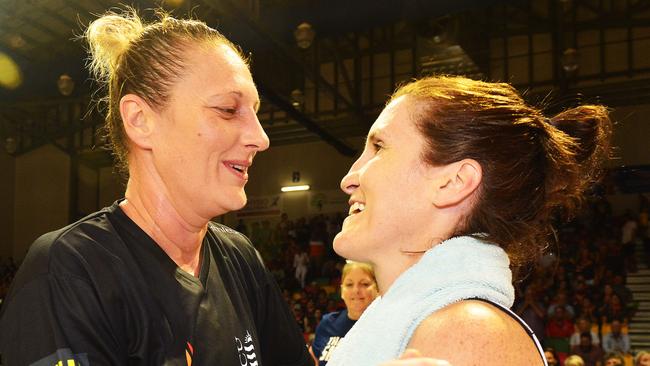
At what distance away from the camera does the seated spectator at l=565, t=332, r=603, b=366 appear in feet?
27.7

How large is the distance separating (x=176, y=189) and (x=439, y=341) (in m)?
0.78

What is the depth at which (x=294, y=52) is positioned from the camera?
1101 centimetres

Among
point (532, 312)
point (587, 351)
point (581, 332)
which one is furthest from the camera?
point (532, 312)

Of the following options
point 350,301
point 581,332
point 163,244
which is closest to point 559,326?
point 581,332

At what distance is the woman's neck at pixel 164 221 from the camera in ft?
4.99

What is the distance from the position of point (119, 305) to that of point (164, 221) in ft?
0.89

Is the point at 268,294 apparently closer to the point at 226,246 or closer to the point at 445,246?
the point at 226,246

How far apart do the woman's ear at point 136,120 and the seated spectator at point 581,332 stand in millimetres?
8327

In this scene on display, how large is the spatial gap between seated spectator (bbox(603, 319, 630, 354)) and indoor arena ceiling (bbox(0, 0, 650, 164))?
4.28 metres

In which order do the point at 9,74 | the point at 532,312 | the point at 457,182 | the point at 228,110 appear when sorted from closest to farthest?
the point at 457,182
the point at 228,110
the point at 532,312
the point at 9,74

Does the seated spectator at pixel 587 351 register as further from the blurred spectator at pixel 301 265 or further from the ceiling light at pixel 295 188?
the ceiling light at pixel 295 188

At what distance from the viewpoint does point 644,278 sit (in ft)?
37.9

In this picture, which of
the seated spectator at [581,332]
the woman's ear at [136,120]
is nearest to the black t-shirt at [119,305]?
the woman's ear at [136,120]

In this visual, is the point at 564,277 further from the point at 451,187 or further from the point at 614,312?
the point at 451,187
